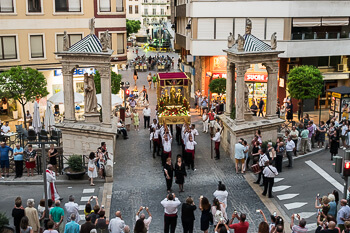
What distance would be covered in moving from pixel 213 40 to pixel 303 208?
75.1 ft

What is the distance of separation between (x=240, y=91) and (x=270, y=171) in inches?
244

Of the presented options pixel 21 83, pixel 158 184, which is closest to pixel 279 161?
pixel 158 184

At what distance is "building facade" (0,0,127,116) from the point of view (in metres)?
35.4

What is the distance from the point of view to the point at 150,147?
83.9ft

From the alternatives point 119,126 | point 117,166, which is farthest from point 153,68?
point 117,166

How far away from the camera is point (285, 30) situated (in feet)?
122

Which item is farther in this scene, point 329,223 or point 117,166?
point 117,166

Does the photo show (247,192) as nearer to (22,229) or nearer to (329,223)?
(329,223)

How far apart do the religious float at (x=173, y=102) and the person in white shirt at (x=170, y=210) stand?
34.7ft

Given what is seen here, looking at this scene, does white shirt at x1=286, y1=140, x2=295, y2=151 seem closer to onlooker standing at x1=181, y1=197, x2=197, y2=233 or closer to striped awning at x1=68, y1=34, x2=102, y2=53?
onlooker standing at x1=181, y1=197, x2=197, y2=233

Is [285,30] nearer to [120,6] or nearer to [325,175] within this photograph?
[120,6]

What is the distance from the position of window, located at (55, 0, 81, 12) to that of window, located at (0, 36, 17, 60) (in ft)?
13.4

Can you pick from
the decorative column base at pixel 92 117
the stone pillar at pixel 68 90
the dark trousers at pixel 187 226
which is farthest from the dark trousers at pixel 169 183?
the stone pillar at pixel 68 90

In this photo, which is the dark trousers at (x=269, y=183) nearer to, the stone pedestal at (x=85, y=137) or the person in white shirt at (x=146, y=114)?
the stone pedestal at (x=85, y=137)
